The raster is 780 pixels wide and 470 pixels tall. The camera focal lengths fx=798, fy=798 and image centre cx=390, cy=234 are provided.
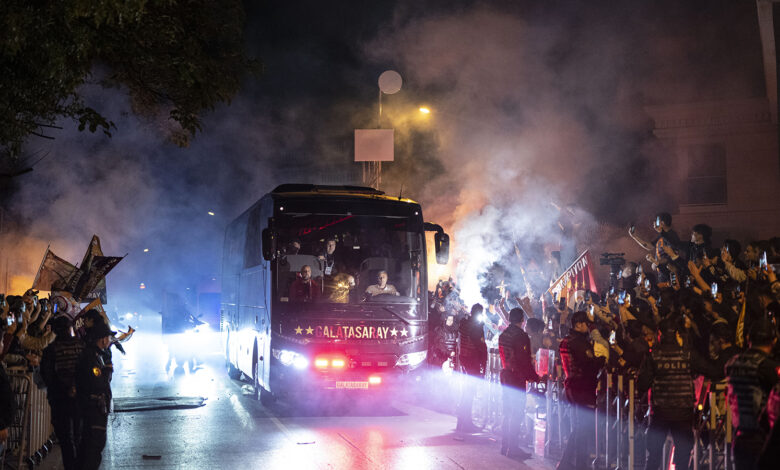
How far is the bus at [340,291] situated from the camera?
10945mm

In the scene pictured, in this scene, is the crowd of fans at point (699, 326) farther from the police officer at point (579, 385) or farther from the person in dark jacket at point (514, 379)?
the person in dark jacket at point (514, 379)

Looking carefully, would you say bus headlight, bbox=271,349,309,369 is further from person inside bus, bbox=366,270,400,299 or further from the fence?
the fence

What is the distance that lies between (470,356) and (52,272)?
20.0ft

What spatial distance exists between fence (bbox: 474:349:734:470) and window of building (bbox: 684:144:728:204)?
9.50m

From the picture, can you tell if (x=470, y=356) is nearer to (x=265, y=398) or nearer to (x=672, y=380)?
(x=672, y=380)

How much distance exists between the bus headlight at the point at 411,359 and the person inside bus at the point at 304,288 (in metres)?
1.47

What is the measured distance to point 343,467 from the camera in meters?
7.61

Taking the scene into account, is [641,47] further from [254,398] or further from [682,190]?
[254,398]

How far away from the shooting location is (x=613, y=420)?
25.8 feet

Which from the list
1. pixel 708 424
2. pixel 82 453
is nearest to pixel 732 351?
pixel 708 424

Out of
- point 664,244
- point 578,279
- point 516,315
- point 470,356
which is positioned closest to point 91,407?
point 516,315

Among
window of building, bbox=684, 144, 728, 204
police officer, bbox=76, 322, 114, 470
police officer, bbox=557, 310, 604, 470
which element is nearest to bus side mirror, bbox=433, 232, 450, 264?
police officer, bbox=557, 310, 604, 470

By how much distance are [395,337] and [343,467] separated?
3.67 m

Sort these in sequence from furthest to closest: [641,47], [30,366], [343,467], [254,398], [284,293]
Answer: [641,47] < [254,398] < [284,293] < [30,366] < [343,467]
